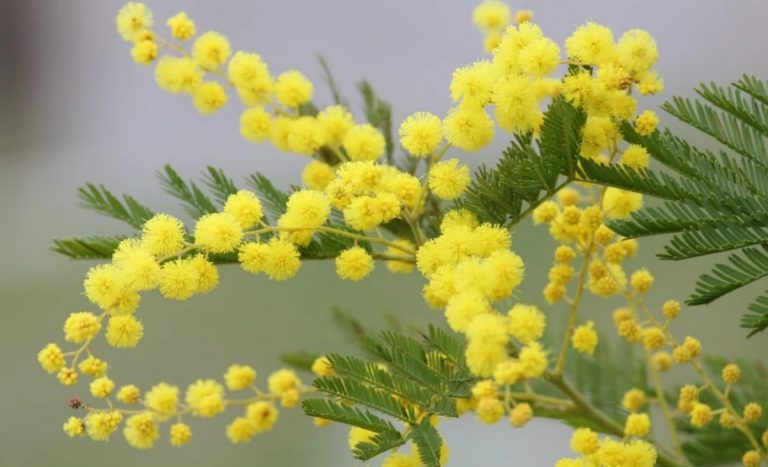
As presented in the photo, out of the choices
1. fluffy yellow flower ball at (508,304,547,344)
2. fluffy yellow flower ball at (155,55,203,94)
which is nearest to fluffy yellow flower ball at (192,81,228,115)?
fluffy yellow flower ball at (155,55,203,94)

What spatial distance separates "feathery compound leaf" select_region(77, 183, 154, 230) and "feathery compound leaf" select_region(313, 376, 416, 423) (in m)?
0.13

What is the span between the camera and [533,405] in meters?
0.45

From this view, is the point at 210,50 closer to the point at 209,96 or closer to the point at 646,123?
the point at 209,96

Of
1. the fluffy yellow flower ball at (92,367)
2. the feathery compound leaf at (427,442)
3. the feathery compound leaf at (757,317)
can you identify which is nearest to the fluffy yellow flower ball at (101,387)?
the fluffy yellow flower ball at (92,367)

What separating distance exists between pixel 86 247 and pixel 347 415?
0.14 m

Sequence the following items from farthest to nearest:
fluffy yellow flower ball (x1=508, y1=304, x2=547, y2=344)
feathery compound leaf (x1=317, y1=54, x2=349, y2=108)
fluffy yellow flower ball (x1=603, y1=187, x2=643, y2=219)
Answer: feathery compound leaf (x1=317, y1=54, x2=349, y2=108) < fluffy yellow flower ball (x1=603, y1=187, x2=643, y2=219) < fluffy yellow flower ball (x1=508, y1=304, x2=547, y2=344)

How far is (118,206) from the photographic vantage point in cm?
43

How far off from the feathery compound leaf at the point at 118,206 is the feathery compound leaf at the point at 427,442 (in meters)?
0.16

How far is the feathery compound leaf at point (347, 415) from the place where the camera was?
333 millimetres

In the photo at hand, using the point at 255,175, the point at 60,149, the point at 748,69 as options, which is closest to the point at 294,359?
the point at 255,175

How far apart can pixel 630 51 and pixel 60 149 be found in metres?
2.05

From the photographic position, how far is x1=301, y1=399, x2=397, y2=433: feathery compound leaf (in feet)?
1.09

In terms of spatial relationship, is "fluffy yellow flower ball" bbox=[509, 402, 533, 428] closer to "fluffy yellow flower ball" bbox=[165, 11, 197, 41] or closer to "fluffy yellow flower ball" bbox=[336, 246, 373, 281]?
"fluffy yellow flower ball" bbox=[336, 246, 373, 281]

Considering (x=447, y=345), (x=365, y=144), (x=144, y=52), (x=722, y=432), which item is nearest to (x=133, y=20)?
(x=144, y=52)
